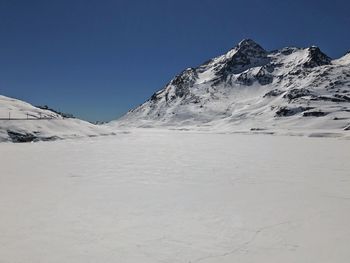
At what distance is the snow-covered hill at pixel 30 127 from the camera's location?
5722 cm

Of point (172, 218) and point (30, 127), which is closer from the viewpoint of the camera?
point (172, 218)

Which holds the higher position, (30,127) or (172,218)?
(30,127)

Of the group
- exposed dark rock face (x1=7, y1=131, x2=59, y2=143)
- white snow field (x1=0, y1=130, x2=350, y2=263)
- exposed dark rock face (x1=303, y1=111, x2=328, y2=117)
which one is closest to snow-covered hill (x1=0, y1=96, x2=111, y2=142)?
exposed dark rock face (x1=7, y1=131, x2=59, y2=143)

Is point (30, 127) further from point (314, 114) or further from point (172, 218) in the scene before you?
point (314, 114)

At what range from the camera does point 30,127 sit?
6197 cm

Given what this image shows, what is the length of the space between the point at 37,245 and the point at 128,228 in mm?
2624

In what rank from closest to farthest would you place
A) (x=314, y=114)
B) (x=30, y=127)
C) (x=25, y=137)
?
1. (x=25, y=137)
2. (x=30, y=127)
3. (x=314, y=114)

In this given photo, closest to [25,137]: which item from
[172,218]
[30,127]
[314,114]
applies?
[30,127]

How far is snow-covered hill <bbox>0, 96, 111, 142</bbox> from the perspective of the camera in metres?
57.2

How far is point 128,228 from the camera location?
1121 cm

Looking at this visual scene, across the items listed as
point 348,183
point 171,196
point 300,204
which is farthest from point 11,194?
point 348,183

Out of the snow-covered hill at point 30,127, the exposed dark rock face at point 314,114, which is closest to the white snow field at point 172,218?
the snow-covered hill at point 30,127

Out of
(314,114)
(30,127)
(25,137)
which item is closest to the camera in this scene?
(25,137)

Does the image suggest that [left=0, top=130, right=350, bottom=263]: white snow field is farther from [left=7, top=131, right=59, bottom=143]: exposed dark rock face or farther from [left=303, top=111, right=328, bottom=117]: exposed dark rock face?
[left=303, top=111, right=328, bottom=117]: exposed dark rock face
